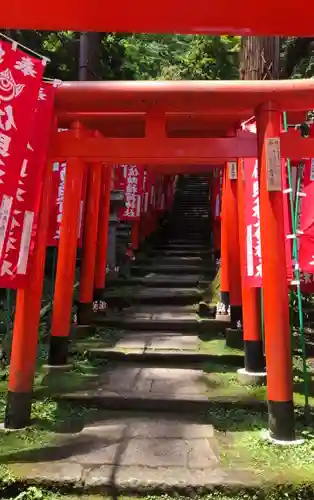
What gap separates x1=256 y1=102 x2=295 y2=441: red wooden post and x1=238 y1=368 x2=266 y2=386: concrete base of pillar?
145 cm

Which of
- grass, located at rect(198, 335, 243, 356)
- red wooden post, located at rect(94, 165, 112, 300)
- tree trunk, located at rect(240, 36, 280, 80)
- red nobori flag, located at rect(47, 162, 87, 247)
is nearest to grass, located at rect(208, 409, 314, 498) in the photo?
grass, located at rect(198, 335, 243, 356)

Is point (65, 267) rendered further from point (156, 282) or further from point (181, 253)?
point (181, 253)

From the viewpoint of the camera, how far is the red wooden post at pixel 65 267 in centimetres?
636

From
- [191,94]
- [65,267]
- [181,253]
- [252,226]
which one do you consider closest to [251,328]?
[252,226]

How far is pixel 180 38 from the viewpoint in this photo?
66.8 ft

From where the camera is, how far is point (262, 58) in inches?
278

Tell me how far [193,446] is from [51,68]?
9472 millimetres

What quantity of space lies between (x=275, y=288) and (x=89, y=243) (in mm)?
4107

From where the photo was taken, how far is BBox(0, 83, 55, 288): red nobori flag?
14.2 feet

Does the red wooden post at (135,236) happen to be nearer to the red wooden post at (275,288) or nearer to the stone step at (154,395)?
the stone step at (154,395)

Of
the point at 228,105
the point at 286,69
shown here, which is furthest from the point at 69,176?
the point at 286,69

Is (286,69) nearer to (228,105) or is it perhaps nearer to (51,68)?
(51,68)

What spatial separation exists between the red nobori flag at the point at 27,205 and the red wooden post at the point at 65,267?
173 cm

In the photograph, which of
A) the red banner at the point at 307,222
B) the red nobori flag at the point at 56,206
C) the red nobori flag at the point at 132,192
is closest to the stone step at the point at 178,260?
the red nobori flag at the point at 132,192
